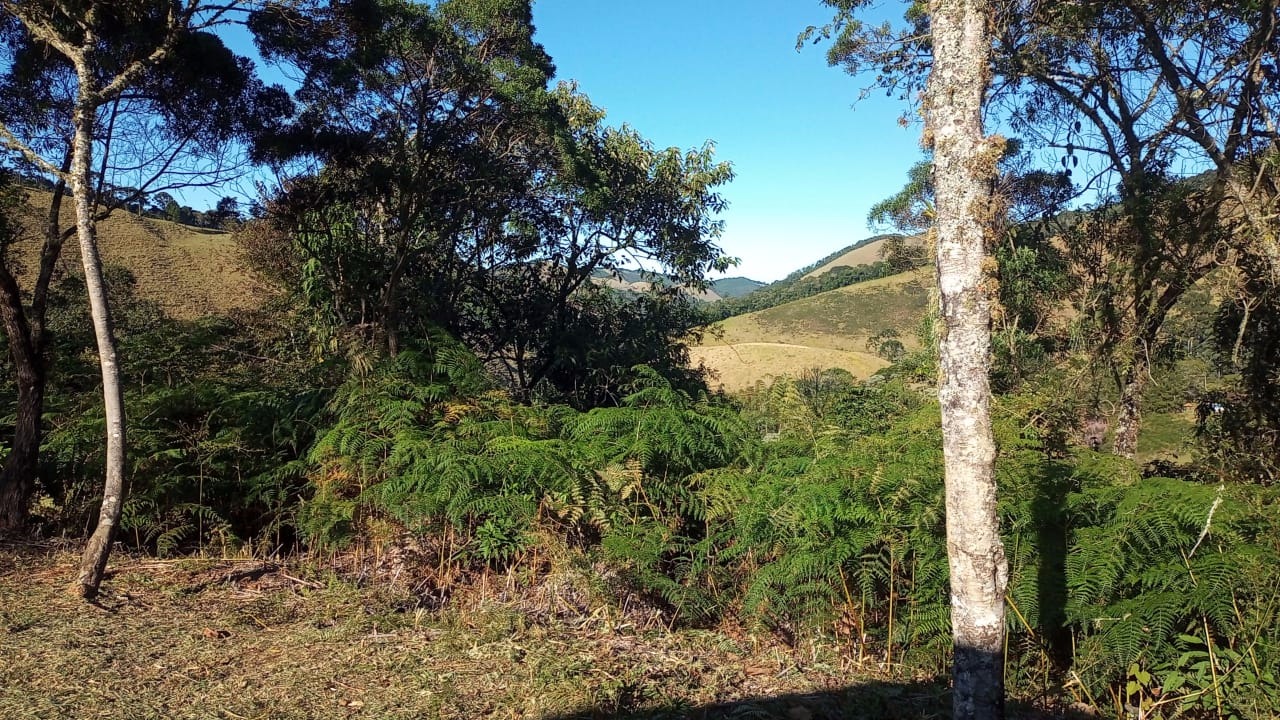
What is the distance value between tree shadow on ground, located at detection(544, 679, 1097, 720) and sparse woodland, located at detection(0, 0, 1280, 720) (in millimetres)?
28

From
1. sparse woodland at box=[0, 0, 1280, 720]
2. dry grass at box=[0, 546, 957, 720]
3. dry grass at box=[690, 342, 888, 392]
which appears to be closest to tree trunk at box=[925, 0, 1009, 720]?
sparse woodland at box=[0, 0, 1280, 720]

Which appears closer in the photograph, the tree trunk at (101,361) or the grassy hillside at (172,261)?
the tree trunk at (101,361)

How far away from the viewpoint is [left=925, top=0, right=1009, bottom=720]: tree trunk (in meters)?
2.53

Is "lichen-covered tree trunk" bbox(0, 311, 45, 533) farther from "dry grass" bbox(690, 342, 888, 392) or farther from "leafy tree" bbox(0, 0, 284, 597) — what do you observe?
"dry grass" bbox(690, 342, 888, 392)

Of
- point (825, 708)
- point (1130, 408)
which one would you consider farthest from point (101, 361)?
point (1130, 408)

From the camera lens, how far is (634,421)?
207 inches

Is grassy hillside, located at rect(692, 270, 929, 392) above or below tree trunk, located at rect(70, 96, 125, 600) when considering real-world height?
above

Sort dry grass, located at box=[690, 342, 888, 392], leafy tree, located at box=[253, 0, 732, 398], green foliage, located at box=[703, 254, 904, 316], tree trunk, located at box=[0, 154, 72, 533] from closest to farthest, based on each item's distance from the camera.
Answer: tree trunk, located at box=[0, 154, 72, 533] < leafy tree, located at box=[253, 0, 732, 398] < dry grass, located at box=[690, 342, 888, 392] < green foliage, located at box=[703, 254, 904, 316]

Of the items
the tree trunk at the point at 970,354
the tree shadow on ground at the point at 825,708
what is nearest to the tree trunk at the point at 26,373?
the tree shadow on ground at the point at 825,708

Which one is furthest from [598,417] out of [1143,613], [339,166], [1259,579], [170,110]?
[339,166]

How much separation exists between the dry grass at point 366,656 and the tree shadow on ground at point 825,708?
0.01 metres

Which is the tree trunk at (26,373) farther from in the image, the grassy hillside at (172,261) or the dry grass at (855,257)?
the dry grass at (855,257)

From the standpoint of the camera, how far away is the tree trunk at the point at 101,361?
4152mm

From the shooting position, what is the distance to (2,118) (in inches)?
220
